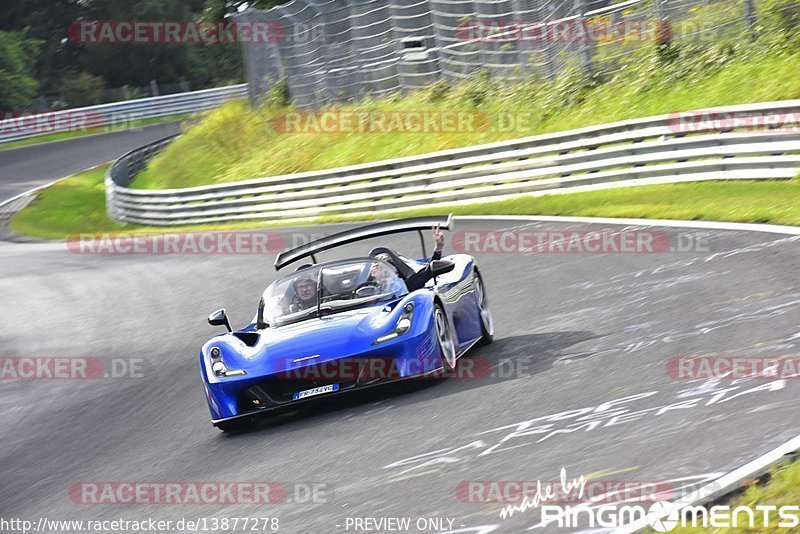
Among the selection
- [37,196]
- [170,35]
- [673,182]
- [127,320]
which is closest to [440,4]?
[673,182]

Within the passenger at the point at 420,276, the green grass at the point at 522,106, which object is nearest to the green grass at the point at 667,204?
the green grass at the point at 522,106

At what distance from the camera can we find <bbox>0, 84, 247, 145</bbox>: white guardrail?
51062 mm

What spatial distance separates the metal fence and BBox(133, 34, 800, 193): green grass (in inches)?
14.7

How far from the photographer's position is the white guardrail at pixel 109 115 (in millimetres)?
51062

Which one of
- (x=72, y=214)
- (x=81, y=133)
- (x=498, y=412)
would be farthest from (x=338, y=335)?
(x=81, y=133)

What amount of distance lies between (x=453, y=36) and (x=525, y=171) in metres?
6.50

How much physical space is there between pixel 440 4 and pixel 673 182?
9473 millimetres

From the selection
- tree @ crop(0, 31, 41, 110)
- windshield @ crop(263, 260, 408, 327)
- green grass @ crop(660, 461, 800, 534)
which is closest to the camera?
green grass @ crop(660, 461, 800, 534)

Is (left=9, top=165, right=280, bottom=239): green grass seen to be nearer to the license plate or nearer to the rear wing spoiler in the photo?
the rear wing spoiler

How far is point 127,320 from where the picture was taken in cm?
1650

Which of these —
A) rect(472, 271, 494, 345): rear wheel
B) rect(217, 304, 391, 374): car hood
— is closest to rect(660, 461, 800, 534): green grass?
rect(217, 304, 391, 374): car hood

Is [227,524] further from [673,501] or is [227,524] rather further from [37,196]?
[37,196]

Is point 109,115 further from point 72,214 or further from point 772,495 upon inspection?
point 772,495

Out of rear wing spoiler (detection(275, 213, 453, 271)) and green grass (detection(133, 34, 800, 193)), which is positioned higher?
rear wing spoiler (detection(275, 213, 453, 271))
